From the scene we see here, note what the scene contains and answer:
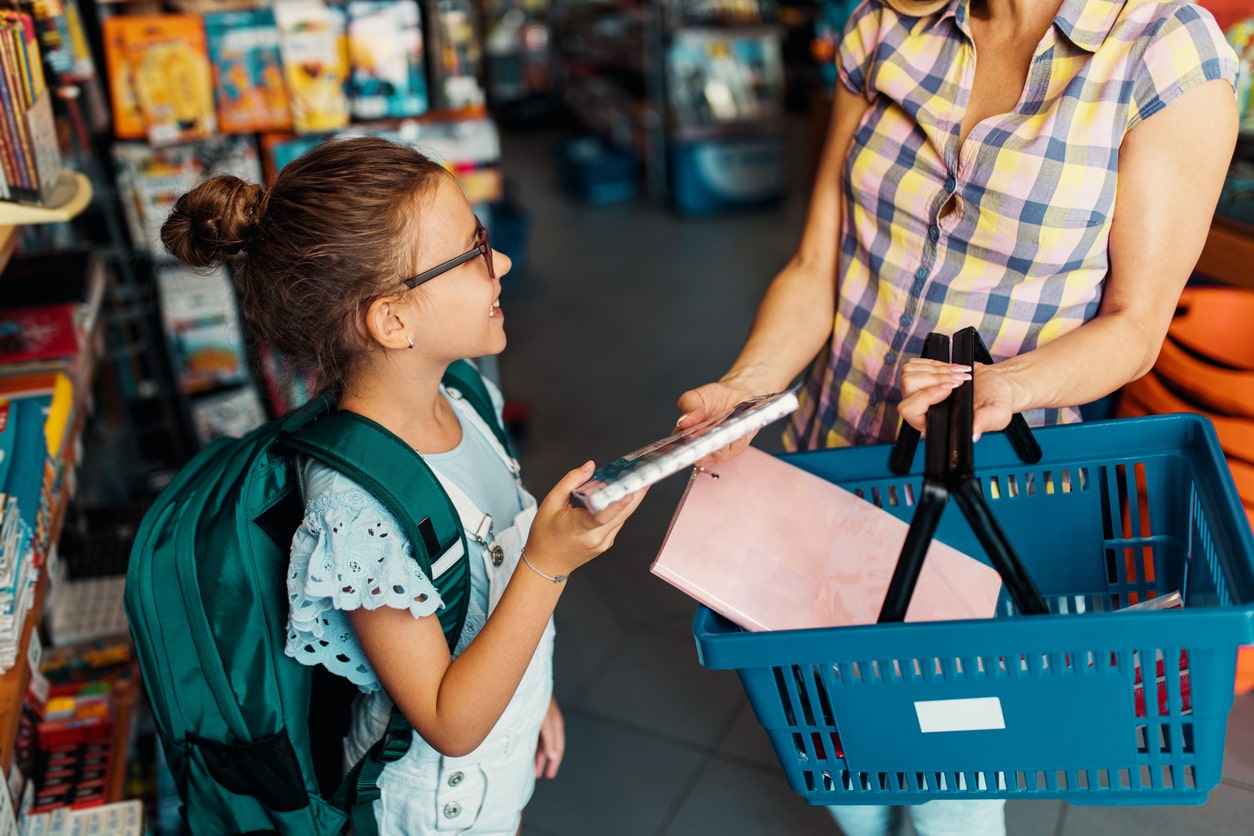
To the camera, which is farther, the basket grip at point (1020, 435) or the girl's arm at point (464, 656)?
the basket grip at point (1020, 435)

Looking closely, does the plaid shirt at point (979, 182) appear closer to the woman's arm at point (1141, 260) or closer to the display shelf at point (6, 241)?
the woman's arm at point (1141, 260)

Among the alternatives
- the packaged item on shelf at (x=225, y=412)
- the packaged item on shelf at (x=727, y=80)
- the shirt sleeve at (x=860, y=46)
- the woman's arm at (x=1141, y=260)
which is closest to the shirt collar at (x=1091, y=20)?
the woman's arm at (x=1141, y=260)

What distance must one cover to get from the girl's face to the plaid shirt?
586 mm

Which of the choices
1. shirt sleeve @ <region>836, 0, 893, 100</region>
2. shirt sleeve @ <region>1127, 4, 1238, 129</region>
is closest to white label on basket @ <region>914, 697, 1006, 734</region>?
shirt sleeve @ <region>1127, 4, 1238, 129</region>

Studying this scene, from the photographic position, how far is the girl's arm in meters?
1.20

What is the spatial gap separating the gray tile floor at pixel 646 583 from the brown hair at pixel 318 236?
1408 millimetres

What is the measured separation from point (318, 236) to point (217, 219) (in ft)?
0.49

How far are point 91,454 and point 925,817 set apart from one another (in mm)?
2606

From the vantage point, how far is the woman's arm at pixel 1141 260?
4.13 feet

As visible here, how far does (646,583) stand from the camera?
3.10 m

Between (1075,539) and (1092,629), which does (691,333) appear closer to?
(1075,539)

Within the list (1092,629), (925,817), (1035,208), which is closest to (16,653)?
(925,817)

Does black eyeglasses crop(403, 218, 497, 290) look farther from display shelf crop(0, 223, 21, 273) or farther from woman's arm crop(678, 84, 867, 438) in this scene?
display shelf crop(0, 223, 21, 273)

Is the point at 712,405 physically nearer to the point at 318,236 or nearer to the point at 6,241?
the point at 318,236
